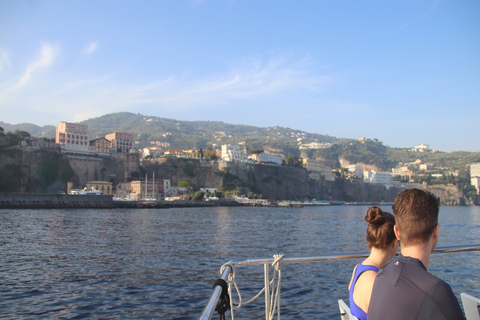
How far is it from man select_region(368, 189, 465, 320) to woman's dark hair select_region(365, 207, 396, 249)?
0.58 m

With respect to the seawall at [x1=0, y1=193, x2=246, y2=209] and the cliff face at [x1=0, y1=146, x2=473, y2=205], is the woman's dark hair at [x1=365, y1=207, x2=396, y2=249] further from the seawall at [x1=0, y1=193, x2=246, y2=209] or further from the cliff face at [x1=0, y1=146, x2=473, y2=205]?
the cliff face at [x1=0, y1=146, x2=473, y2=205]

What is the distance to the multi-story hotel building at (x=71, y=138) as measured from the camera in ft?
257

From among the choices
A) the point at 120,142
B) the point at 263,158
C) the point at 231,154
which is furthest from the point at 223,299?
the point at 263,158

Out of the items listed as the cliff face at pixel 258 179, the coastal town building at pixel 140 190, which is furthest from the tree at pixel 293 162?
the coastal town building at pixel 140 190

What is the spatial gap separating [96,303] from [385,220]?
792 centimetres

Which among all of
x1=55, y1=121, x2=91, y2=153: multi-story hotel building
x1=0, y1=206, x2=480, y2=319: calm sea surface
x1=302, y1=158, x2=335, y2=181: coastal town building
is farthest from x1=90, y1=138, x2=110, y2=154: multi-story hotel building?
x1=0, y1=206, x2=480, y2=319: calm sea surface

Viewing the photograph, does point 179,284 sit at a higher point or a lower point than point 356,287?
lower

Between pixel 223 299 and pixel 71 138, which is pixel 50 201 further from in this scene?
pixel 223 299

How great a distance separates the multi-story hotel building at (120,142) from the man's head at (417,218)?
94890mm

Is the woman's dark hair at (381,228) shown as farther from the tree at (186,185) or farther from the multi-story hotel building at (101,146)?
the multi-story hotel building at (101,146)

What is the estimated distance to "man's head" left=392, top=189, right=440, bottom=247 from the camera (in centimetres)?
202

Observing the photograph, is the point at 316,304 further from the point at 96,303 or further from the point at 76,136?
the point at 76,136

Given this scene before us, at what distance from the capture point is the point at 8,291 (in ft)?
31.9

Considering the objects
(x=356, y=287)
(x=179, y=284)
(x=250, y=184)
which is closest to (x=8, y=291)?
(x=179, y=284)
